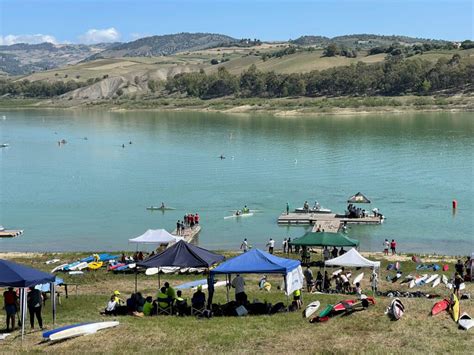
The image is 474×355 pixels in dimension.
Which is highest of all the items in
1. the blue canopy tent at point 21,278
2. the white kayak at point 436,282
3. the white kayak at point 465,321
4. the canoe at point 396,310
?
the blue canopy tent at point 21,278

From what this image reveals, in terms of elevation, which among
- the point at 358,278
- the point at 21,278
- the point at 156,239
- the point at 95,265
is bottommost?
the point at 95,265

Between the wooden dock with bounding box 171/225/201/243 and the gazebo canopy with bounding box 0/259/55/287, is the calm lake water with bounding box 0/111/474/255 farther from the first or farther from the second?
the gazebo canopy with bounding box 0/259/55/287

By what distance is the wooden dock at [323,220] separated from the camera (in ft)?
163

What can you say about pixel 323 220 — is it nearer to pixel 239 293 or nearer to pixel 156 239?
pixel 156 239

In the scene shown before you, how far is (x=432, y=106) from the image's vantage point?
164m

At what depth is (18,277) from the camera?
1877cm

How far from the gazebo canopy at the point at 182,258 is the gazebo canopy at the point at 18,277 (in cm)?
450

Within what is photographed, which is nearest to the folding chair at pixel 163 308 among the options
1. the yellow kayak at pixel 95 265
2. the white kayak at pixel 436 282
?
the white kayak at pixel 436 282

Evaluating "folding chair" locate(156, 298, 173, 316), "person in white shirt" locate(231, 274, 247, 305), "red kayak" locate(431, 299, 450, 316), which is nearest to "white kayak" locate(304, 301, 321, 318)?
"person in white shirt" locate(231, 274, 247, 305)

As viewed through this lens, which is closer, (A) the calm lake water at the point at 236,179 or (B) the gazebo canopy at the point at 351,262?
(B) the gazebo canopy at the point at 351,262

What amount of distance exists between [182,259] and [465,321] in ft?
29.3

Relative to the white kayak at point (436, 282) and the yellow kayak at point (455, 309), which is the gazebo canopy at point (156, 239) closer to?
the white kayak at point (436, 282)

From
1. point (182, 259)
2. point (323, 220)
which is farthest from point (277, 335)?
point (323, 220)

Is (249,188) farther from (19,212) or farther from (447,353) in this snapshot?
(447,353)
